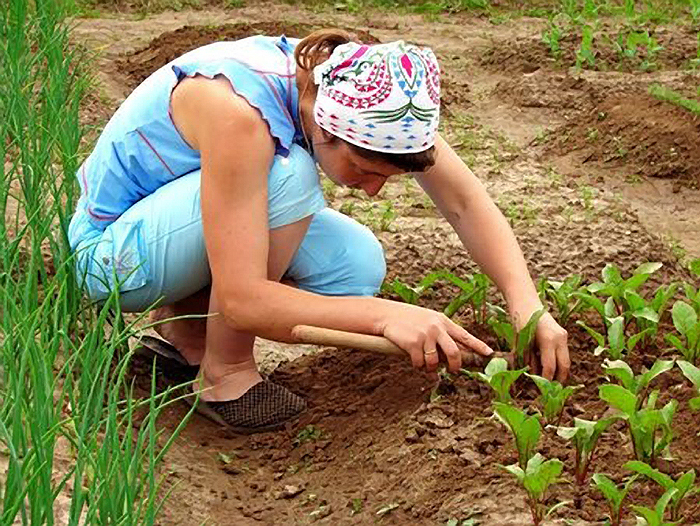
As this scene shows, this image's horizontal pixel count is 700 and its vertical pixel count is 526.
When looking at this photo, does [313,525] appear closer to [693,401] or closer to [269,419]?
[269,419]

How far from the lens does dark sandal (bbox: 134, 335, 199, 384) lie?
3.38 meters

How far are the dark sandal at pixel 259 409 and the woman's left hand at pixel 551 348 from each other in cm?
60

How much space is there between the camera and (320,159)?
9.56 feet

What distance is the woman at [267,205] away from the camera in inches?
107

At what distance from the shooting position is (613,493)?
245 cm

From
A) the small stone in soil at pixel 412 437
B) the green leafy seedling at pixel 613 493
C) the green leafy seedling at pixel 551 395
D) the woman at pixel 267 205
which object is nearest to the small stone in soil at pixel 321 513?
the small stone in soil at pixel 412 437

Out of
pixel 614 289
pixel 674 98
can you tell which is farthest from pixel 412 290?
pixel 674 98

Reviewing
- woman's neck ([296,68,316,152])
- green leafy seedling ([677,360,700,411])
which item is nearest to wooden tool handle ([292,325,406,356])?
woman's neck ([296,68,316,152])

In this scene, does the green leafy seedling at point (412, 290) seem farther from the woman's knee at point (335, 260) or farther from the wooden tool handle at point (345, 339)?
the wooden tool handle at point (345, 339)

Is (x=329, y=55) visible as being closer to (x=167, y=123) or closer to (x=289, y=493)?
(x=167, y=123)

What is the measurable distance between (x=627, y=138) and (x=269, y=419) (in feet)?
7.96

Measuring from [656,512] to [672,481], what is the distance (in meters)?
0.13

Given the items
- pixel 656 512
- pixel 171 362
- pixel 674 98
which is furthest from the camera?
pixel 674 98

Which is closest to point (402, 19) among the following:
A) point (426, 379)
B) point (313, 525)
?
point (426, 379)
